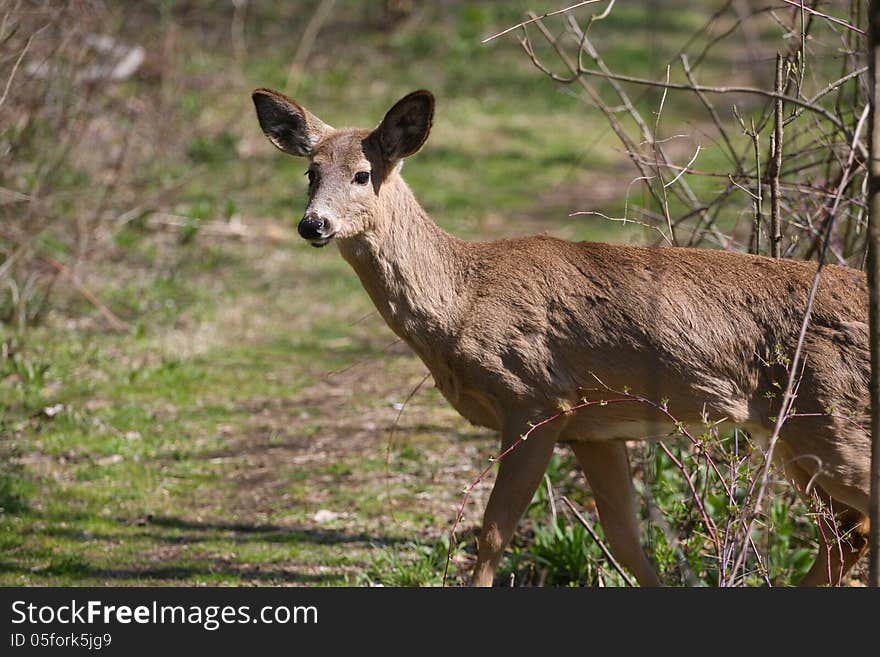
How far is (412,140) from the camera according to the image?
531cm

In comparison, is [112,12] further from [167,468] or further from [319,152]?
[319,152]

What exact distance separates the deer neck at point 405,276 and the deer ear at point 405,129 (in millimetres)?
138

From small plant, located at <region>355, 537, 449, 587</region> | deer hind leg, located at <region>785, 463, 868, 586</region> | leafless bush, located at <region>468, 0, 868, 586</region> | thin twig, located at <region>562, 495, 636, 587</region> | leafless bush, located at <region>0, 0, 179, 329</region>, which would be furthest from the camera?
leafless bush, located at <region>0, 0, 179, 329</region>

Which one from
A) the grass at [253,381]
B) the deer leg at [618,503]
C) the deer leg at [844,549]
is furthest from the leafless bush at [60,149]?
the deer leg at [844,549]

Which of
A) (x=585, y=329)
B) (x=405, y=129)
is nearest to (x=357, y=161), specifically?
(x=405, y=129)

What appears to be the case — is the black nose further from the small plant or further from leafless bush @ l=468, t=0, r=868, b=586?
the small plant

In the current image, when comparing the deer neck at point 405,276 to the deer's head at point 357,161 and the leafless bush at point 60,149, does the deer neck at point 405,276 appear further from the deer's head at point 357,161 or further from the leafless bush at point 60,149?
the leafless bush at point 60,149

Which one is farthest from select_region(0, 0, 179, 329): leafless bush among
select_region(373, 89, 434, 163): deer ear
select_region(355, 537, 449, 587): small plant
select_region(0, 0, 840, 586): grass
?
select_region(355, 537, 449, 587): small plant

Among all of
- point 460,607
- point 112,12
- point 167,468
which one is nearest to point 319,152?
point 460,607

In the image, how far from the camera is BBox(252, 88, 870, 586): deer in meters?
4.90

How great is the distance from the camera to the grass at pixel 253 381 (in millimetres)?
6305

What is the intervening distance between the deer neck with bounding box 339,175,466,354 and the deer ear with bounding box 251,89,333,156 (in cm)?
46

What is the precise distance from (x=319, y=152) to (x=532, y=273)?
1.04m

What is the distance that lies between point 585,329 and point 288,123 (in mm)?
1626
